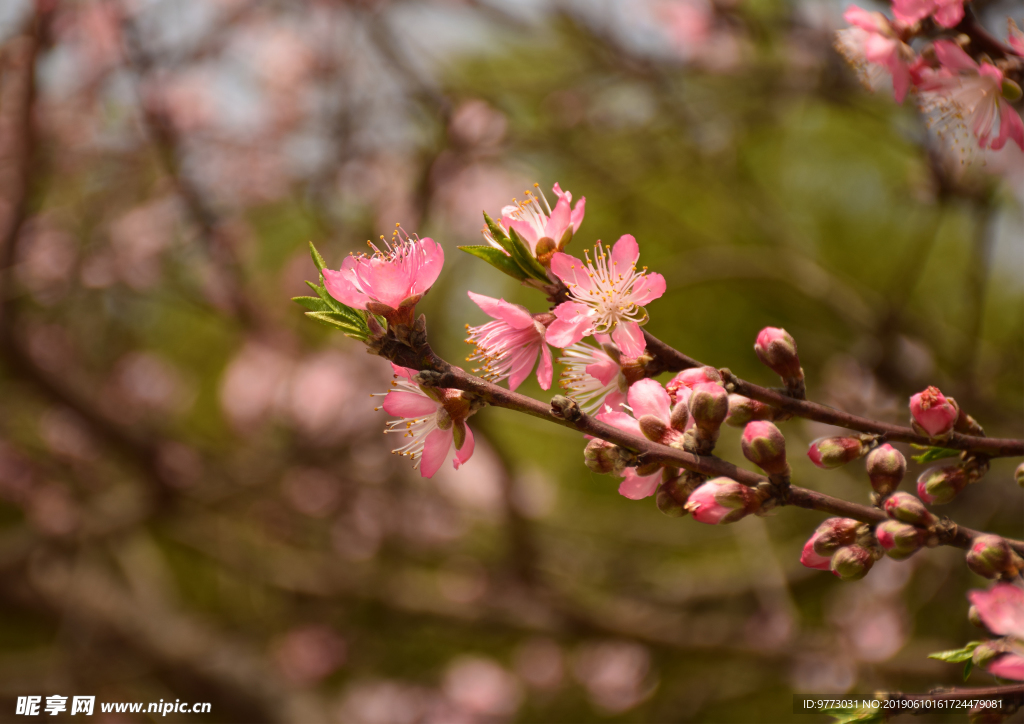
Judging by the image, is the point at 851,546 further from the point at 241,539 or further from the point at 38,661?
the point at 38,661

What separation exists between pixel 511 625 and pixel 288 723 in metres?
1.18

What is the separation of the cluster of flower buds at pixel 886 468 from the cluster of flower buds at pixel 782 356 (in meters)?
0.12

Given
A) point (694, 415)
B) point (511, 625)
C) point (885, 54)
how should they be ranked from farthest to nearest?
point (511, 625) < point (885, 54) < point (694, 415)

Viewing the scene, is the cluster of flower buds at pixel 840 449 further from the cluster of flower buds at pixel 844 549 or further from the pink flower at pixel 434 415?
the pink flower at pixel 434 415

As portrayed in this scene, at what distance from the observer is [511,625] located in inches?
124

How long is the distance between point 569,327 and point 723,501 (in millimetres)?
300

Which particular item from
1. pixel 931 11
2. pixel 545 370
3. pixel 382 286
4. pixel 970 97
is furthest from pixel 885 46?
pixel 382 286

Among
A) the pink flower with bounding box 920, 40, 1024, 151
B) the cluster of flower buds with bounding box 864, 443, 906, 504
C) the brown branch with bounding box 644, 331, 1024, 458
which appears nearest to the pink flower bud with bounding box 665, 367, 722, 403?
the brown branch with bounding box 644, 331, 1024, 458

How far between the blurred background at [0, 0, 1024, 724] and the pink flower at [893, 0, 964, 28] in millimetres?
948

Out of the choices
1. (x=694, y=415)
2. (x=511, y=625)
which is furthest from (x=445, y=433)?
(x=511, y=625)

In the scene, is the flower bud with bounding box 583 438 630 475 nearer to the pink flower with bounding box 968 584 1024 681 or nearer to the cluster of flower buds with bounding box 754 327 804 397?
the cluster of flower buds with bounding box 754 327 804 397

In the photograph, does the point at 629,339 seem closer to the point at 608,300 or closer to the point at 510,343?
the point at 608,300

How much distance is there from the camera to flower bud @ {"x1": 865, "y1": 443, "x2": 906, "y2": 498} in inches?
34.7

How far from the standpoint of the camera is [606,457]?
881mm
